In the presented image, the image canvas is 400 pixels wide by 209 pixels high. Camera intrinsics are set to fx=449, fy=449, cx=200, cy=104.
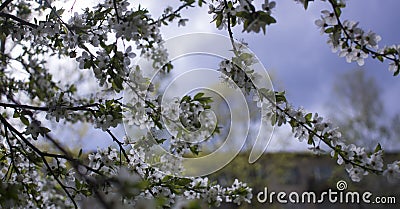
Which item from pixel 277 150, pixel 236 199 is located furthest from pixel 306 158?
pixel 236 199

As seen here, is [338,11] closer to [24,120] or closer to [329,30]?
[329,30]

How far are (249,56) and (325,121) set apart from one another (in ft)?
0.81

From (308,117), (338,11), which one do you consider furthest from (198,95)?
(338,11)

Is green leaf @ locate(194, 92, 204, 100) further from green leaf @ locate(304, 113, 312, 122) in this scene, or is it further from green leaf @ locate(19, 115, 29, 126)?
green leaf @ locate(19, 115, 29, 126)

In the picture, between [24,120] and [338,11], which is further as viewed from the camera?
[24,120]

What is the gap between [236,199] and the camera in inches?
56.1

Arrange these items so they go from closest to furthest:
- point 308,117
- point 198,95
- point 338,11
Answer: point 338,11
point 308,117
point 198,95

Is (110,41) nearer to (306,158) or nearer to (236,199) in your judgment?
(236,199)

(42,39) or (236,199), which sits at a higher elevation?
(42,39)

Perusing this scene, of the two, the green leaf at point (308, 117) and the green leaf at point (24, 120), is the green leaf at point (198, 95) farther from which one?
the green leaf at point (24, 120)

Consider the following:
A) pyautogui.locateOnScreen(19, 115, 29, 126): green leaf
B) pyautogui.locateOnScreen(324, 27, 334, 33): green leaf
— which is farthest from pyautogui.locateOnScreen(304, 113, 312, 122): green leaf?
pyautogui.locateOnScreen(19, 115, 29, 126): green leaf

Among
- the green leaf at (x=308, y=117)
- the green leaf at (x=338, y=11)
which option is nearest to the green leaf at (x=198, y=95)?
the green leaf at (x=308, y=117)

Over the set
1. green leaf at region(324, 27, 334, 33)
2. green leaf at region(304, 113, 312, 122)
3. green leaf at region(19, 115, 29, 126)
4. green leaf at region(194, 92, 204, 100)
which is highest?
green leaf at region(324, 27, 334, 33)

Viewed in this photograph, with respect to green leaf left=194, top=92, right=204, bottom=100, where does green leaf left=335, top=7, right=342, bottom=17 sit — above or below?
above
